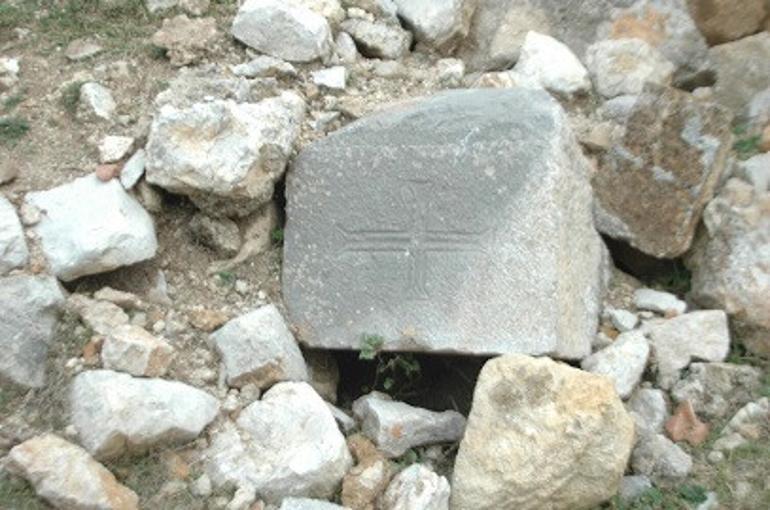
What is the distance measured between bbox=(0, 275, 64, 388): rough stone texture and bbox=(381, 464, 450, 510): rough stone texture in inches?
44.3

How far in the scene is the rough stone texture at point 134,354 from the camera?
3.16 metres

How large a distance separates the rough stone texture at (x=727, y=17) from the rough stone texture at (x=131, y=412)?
2609 millimetres

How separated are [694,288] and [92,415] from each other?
2133 mm

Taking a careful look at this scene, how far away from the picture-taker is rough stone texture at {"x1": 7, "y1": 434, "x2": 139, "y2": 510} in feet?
9.34

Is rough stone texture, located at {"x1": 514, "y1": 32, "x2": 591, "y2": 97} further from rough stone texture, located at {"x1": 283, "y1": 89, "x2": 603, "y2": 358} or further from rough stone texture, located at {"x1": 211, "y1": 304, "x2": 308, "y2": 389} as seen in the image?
rough stone texture, located at {"x1": 211, "y1": 304, "x2": 308, "y2": 389}

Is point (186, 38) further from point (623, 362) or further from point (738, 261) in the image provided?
point (738, 261)

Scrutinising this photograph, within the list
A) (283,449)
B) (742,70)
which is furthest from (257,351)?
(742,70)

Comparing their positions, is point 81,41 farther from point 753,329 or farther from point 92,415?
point 753,329

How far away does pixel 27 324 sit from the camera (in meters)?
3.22

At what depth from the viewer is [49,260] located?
336 cm

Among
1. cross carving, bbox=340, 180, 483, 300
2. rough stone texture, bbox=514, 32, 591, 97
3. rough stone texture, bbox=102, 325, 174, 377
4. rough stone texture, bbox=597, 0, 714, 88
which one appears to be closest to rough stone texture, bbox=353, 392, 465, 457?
cross carving, bbox=340, 180, 483, 300

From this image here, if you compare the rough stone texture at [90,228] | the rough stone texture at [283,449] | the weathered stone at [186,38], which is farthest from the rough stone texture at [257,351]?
the weathered stone at [186,38]

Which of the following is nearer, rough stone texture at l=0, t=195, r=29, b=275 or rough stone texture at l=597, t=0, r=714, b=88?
rough stone texture at l=0, t=195, r=29, b=275

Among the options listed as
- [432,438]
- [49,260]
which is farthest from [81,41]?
[432,438]
